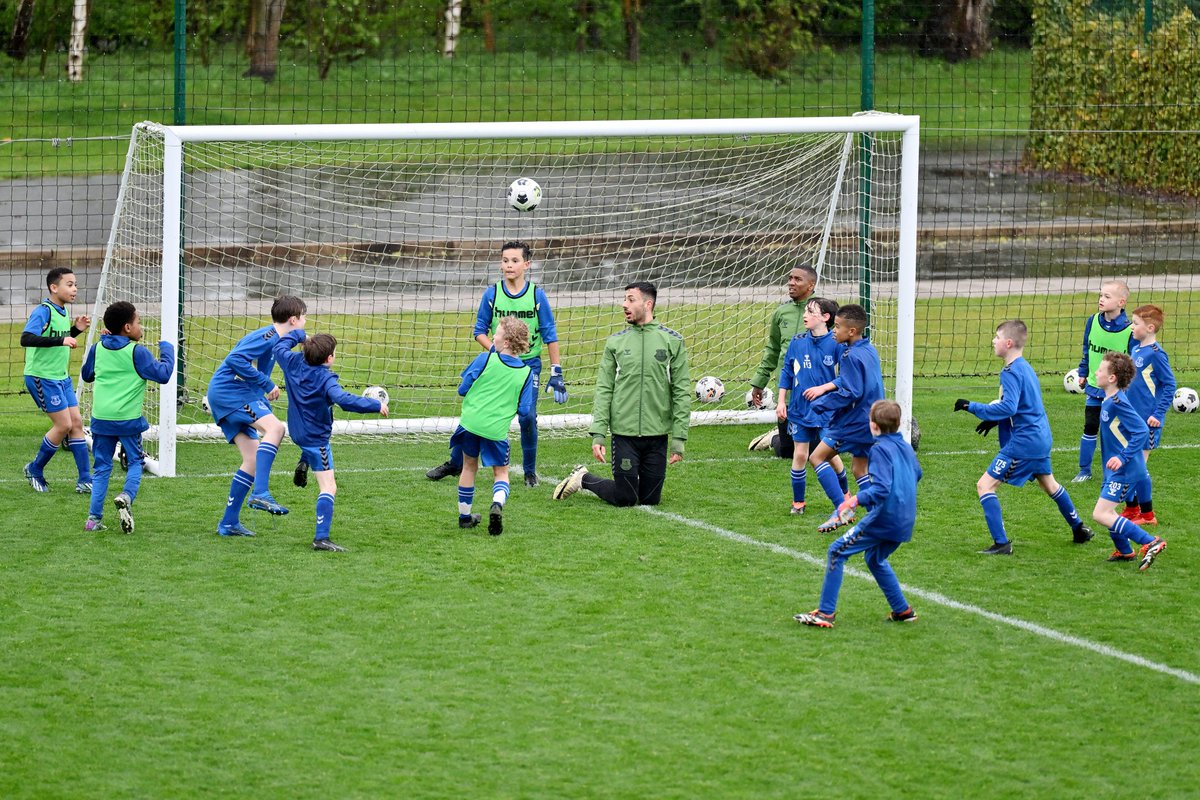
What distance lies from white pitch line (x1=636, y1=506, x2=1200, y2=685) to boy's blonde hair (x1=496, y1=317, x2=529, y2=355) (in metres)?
1.67

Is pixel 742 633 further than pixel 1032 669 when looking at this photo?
Yes

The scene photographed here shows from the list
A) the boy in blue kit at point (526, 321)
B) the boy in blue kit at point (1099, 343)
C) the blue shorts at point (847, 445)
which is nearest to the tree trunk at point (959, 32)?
the boy in blue kit at point (1099, 343)

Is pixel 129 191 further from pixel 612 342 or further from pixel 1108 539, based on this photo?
pixel 1108 539

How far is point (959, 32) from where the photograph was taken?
22.8 meters

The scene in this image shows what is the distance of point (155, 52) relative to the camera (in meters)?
21.1

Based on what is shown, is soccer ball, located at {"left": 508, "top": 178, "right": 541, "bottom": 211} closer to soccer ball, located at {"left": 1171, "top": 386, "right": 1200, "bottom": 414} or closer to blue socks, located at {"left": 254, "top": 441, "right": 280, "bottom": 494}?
blue socks, located at {"left": 254, "top": 441, "right": 280, "bottom": 494}

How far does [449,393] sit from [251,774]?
967 cm

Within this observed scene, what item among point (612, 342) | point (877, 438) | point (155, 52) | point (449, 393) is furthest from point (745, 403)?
point (155, 52)

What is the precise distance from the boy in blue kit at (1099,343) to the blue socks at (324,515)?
5.76 m

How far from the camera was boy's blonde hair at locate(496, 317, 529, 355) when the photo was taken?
30.1ft

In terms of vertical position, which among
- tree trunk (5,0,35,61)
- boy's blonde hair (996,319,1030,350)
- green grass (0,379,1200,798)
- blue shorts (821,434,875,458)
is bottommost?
green grass (0,379,1200,798)

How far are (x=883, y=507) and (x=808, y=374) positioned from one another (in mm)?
2961

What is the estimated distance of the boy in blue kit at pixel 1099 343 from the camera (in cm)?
1087

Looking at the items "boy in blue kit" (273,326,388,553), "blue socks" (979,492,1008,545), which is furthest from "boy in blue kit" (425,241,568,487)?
"blue socks" (979,492,1008,545)
